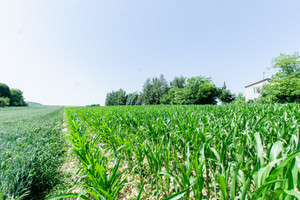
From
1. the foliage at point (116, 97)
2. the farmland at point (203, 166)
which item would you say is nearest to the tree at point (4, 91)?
the foliage at point (116, 97)

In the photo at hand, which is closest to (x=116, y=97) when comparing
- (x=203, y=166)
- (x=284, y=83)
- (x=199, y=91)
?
(x=199, y=91)

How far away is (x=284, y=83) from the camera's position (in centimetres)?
1962

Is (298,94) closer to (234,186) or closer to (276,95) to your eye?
(276,95)

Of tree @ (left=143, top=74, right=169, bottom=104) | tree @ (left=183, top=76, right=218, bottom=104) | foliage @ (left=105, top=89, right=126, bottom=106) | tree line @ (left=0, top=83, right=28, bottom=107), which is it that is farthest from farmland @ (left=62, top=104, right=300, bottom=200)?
tree line @ (left=0, top=83, right=28, bottom=107)

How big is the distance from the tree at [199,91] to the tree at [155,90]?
Result: 1377cm

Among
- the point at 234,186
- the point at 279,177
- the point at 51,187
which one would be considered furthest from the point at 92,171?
the point at 279,177

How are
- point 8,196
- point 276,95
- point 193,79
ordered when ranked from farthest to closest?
1. point 193,79
2. point 276,95
3. point 8,196

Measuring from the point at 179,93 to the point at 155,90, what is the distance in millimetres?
12909

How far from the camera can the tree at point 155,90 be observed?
4828 centimetres

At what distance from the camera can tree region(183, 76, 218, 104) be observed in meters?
33.4

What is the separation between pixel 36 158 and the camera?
202cm

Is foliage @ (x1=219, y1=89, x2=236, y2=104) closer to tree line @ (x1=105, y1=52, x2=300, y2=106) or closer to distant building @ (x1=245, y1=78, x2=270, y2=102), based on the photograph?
tree line @ (x1=105, y1=52, x2=300, y2=106)

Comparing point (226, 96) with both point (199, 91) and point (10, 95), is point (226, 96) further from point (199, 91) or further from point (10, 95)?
point (10, 95)

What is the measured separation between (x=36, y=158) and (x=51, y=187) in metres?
0.57
